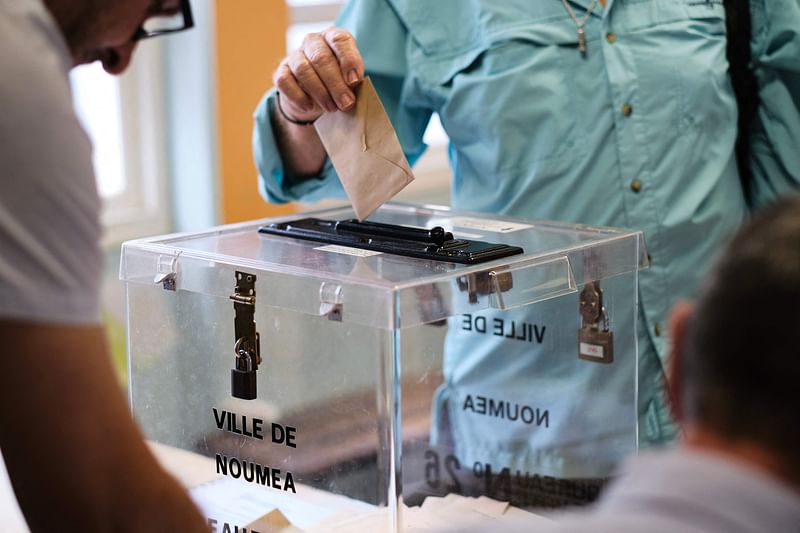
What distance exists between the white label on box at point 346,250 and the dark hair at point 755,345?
0.64m

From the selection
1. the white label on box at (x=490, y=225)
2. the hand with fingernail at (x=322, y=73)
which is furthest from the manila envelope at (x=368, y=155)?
the white label on box at (x=490, y=225)

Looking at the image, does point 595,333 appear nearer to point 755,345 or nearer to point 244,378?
point 244,378

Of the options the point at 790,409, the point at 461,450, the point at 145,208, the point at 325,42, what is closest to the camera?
the point at 790,409

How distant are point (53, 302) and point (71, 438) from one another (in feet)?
0.28

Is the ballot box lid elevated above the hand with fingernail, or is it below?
below

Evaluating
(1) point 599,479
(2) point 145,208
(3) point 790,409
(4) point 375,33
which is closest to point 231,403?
(1) point 599,479

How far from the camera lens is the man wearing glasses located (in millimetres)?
696

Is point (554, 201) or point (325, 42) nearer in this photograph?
point (325, 42)

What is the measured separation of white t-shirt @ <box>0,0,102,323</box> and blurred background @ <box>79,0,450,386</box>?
96.6 inches

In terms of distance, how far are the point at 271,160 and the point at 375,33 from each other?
8.4 inches

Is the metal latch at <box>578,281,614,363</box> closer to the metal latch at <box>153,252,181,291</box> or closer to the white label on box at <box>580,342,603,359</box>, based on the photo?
the white label on box at <box>580,342,603,359</box>

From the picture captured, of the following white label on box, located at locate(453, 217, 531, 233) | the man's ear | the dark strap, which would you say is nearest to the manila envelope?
white label on box, located at locate(453, 217, 531, 233)

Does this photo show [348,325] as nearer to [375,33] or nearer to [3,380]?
[3,380]

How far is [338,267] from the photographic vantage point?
3.81ft
